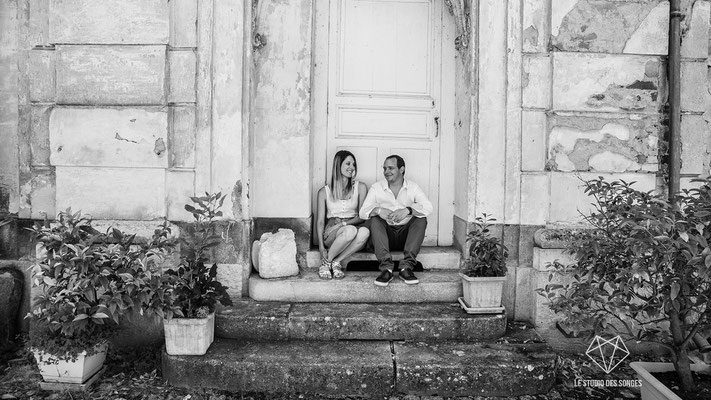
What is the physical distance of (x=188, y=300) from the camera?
3746 millimetres

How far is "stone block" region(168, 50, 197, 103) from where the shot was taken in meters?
4.39

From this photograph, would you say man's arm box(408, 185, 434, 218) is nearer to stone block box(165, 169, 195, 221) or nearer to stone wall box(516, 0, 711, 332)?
stone wall box(516, 0, 711, 332)

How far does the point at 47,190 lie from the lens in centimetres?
450

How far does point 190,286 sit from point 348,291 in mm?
1403

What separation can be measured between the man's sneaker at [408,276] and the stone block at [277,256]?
99 centimetres

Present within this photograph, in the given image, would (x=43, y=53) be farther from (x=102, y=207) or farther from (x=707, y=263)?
(x=707, y=263)

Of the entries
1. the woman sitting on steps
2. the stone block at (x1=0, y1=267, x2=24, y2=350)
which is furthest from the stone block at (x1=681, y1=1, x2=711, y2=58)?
the stone block at (x1=0, y1=267, x2=24, y2=350)

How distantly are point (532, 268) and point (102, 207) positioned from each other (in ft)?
12.6

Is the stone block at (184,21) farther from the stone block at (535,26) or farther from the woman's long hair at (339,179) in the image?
the stone block at (535,26)

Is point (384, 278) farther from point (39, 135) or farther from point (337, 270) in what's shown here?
point (39, 135)

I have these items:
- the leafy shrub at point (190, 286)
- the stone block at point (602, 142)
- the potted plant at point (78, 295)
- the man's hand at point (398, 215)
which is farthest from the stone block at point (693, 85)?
the potted plant at point (78, 295)

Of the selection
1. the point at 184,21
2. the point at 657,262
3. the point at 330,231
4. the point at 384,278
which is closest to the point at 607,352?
the point at 657,262

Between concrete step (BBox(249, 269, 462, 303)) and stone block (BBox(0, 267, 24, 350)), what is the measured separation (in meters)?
2.03

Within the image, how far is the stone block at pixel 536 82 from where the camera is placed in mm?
4504
